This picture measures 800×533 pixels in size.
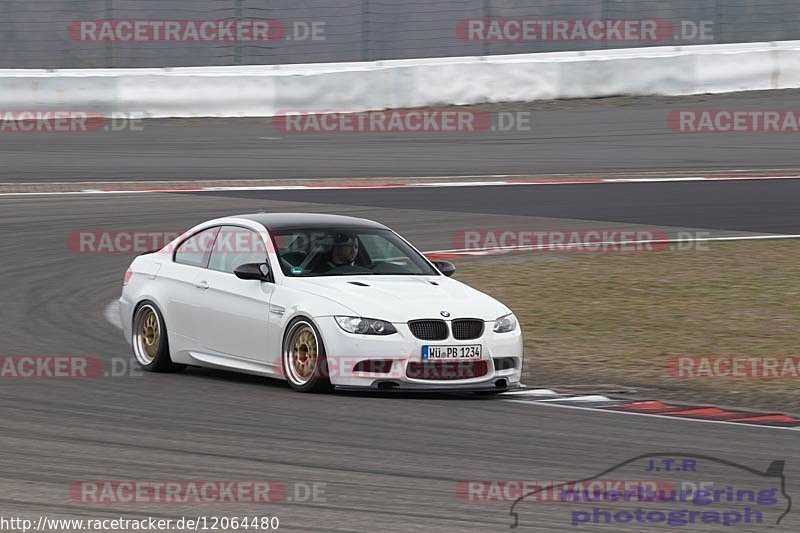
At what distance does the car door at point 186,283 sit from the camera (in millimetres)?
11438

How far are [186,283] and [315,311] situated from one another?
62.4 inches

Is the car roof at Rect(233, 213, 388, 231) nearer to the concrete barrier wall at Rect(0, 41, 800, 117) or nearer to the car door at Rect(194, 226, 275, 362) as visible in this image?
the car door at Rect(194, 226, 275, 362)

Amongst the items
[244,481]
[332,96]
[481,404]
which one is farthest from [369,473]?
[332,96]

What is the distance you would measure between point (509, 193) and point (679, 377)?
11.4 m

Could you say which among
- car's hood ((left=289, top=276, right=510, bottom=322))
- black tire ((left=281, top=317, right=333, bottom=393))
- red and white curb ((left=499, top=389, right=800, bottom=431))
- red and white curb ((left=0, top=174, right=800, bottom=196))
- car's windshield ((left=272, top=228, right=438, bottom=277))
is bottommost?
red and white curb ((left=499, top=389, right=800, bottom=431))

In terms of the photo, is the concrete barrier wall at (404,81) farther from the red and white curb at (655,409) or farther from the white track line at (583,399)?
the white track line at (583,399)

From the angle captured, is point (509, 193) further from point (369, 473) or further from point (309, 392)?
point (369, 473)

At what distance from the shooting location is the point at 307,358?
10469 millimetres

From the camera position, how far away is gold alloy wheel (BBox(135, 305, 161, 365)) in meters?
11.8

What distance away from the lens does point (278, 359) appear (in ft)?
35.0

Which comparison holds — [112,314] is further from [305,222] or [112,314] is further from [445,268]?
[445,268]

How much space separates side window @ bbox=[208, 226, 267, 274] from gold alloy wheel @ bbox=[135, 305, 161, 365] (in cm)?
68

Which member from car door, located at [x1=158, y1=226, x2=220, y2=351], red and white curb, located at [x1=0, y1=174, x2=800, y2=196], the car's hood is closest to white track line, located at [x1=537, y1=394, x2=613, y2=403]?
the car's hood

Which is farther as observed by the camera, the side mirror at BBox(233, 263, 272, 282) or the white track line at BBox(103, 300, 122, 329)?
the white track line at BBox(103, 300, 122, 329)
